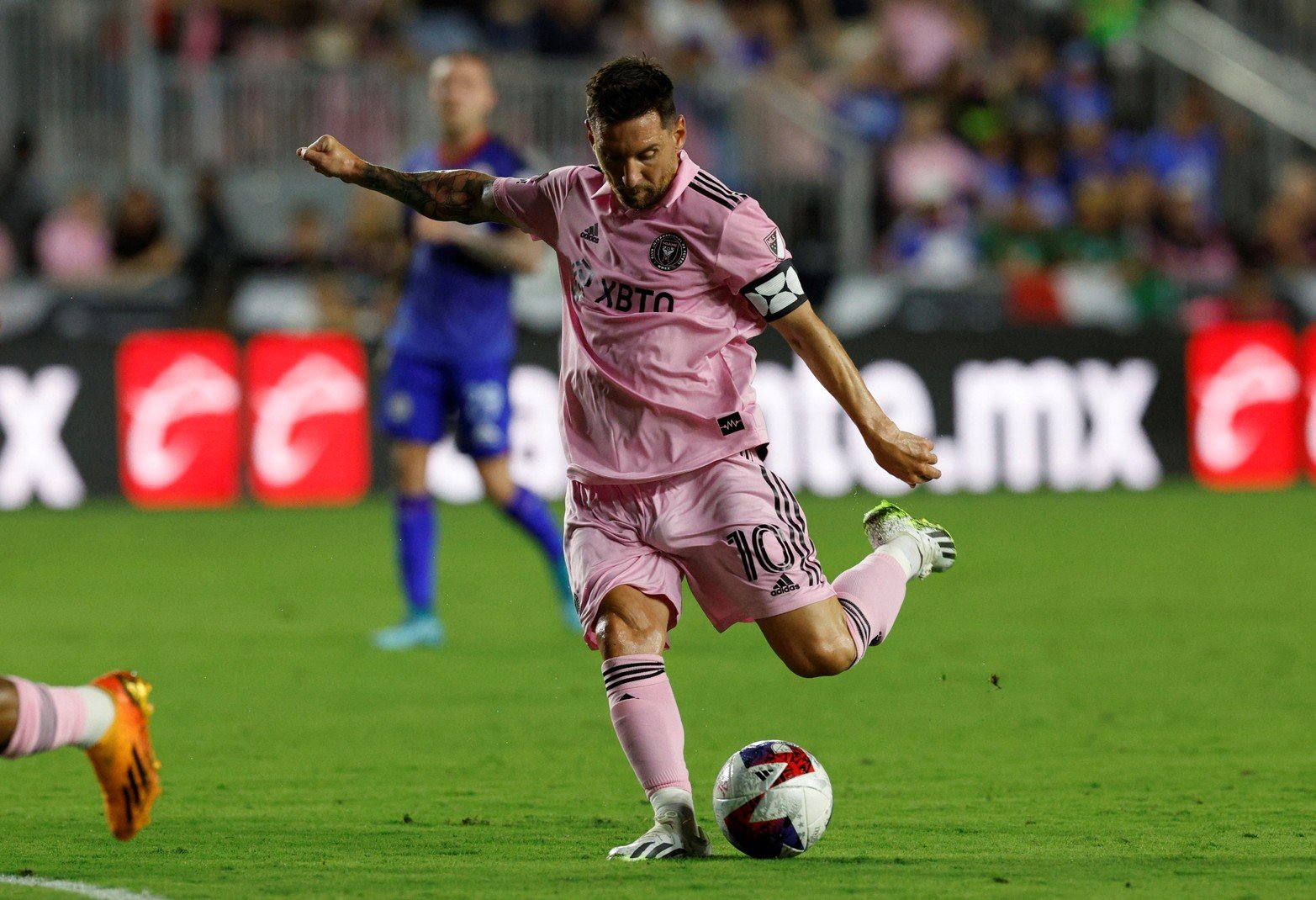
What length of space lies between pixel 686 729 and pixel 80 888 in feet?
8.95

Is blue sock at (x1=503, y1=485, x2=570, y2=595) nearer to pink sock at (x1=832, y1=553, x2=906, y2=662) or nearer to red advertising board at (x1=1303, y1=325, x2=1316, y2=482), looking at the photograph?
pink sock at (x1=832, y1=553, x2=906, y2=662)

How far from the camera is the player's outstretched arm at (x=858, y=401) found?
484 centimetres

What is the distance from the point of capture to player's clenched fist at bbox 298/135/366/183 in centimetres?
516

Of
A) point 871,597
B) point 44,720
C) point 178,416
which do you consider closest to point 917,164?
point 178,416

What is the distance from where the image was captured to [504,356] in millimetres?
8984

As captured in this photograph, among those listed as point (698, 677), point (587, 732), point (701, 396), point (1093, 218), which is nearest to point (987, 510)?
point (1093, 218)

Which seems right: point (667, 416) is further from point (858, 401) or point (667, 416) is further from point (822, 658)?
point (822, 658)

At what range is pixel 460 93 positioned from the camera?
336 inches

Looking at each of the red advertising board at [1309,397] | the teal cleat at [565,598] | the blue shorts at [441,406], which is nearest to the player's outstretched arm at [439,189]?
the blue shorts at [441,406]

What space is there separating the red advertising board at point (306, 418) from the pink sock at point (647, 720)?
10.0 m

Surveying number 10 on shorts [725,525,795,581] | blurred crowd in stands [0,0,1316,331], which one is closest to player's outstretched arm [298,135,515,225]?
number 10 on shorts [725,525,795,581]

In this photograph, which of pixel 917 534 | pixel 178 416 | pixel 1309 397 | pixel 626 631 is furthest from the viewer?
pixel 1309 397

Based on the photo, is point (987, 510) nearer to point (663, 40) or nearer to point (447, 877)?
point (663, 40)

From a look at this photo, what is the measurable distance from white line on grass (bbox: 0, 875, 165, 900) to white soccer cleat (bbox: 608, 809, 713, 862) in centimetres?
106
